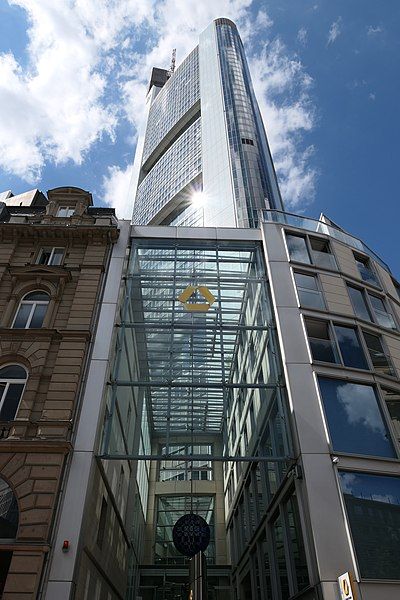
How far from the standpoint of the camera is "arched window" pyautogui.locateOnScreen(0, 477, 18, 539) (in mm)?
12727

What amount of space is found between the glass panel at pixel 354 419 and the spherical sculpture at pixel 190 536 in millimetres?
5346

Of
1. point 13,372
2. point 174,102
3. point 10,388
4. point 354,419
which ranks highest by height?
point 174,102

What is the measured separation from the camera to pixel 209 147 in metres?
88.2

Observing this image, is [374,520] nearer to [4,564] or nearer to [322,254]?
[4,564]

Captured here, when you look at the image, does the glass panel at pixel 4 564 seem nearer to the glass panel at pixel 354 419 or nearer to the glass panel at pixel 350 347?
the glass panel at pixel 354 419

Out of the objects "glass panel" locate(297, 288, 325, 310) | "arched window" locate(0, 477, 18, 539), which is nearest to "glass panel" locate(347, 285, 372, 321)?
"glass panel" locate(297, 288, 325, 310)

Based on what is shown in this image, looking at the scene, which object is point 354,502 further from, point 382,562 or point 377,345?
point 377,345

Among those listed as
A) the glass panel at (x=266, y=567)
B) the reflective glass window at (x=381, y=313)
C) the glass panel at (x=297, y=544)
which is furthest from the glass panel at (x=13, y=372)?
the reflective glass window at (x=381, y=313)

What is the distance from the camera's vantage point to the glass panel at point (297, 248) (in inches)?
826

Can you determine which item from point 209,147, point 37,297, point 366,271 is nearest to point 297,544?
point 366,271

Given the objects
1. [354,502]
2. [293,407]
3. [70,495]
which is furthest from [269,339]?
[70,495]

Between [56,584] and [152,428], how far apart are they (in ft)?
70.4

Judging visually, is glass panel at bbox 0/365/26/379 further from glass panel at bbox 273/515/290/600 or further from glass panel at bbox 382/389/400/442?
glass panel at bbox 382/389/400/442

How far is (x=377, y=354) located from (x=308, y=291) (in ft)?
12.5
